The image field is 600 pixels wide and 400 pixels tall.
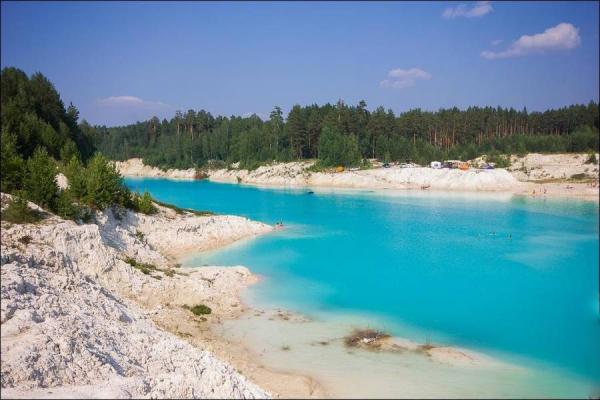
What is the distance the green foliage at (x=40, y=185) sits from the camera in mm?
28859

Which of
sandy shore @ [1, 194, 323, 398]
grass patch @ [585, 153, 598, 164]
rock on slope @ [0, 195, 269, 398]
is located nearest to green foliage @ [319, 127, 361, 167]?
grass patch @ [585, 153, 598, 164]

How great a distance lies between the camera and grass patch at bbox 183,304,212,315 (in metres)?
23.9

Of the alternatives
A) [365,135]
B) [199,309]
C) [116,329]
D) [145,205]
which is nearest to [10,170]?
[145,205]

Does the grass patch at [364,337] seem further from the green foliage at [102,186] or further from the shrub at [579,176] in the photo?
the shrub at [579,176]

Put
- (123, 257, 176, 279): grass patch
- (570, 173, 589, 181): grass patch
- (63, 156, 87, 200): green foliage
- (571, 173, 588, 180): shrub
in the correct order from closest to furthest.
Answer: (123, 257, 176, 279): grass patch < (63, 156, 87, 200): green foliage < (570, 173, 589, 181): grass patch < (571, 173, 588, 180): shrub

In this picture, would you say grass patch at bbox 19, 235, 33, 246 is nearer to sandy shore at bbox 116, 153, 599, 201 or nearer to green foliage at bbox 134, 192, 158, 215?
green foliage at bbox 134, 192, 158, 215

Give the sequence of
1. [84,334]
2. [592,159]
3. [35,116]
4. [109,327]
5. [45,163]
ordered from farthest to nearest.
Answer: [35,116] → [592,159] → [45,163] → [109,327] → [84,334]

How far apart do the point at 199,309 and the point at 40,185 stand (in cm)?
1489

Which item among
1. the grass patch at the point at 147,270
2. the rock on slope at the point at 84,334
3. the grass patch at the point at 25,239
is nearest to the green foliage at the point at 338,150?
the grass patch at the point at 147,270

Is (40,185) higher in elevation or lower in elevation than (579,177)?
higher

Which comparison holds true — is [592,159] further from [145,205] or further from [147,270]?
[145,205]

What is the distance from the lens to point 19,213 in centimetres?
2516

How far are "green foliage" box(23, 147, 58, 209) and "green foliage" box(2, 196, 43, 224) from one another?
97.2 inches

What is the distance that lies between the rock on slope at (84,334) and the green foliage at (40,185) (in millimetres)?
4522
